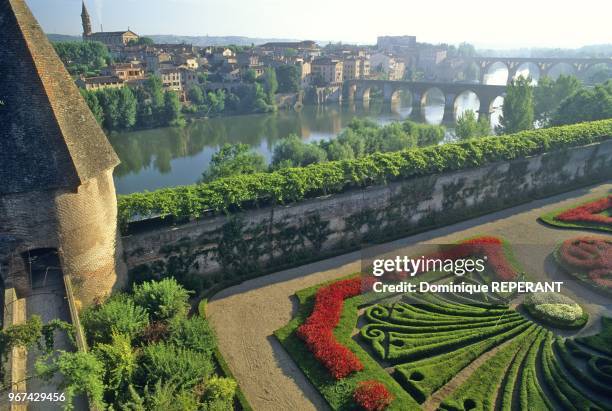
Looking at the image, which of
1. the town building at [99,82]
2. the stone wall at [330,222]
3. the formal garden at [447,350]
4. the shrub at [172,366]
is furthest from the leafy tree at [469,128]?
the town building at [99,82]

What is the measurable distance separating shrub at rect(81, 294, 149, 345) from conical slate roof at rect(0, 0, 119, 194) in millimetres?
4082

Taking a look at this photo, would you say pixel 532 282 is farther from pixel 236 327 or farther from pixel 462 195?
pixel 236 327

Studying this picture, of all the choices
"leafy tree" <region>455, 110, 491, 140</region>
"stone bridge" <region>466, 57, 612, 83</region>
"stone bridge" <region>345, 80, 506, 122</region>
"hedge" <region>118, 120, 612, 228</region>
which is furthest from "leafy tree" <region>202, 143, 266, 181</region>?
"stone bridge" <region>466, 57, 612, 83</region>

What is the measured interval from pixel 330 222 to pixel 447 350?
8.78 metres

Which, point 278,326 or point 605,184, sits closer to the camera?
point 278,326

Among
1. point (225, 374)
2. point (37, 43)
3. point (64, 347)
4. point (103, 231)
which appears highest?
point (37, 43)

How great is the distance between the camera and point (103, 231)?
1560 cm

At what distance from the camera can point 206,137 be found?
60.2 metres

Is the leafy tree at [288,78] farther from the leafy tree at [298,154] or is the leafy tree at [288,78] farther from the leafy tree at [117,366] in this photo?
the leafy tree at [117,366]

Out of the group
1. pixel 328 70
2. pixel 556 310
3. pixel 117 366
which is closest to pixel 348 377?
pixel 117 366

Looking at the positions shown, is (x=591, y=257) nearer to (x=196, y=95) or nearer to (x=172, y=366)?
(x=172, y=366)

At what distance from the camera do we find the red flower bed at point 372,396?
Answer: 12414 mm

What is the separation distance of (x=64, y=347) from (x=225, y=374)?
15.5ft

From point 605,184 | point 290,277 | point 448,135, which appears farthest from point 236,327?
point 448,135
